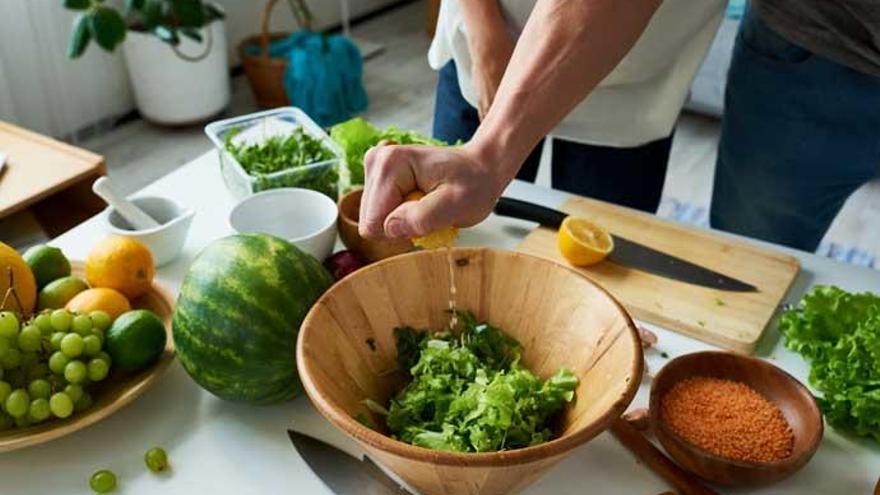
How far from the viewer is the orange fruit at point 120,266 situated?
36.4 inches

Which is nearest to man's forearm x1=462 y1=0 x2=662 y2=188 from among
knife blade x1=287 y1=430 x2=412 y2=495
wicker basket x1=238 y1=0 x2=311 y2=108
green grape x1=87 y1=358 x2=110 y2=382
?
knife blade x1=287 y1=430 x2=412 y2=495

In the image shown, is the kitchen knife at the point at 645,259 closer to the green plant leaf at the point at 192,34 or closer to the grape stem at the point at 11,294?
the grape stem at the point at 11,294

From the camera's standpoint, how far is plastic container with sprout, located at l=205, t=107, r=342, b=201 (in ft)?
3.66

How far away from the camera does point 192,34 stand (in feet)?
8.98

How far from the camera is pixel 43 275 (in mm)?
937

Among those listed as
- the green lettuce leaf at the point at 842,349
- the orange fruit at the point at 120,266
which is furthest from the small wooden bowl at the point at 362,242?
the green lettuce leaf at the point at 842,349

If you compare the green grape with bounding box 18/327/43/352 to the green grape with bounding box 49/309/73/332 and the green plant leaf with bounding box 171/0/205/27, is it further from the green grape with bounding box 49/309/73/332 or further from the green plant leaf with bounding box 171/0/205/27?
the green plant leaf with bounding box 171/0/205/27

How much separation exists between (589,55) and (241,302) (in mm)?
467

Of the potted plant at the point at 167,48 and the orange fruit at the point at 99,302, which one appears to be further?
the potted plant at the point at 167,48

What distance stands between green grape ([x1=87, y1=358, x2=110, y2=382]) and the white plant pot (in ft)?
7.32

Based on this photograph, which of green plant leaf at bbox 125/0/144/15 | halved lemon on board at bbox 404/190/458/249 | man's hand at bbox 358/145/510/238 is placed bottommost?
green plant leaf at bbox 125/0/144/15

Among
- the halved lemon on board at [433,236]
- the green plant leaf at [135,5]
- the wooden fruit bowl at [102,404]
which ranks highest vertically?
the halved lemon on board at [433,236]

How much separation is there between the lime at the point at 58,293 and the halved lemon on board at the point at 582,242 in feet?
1.89

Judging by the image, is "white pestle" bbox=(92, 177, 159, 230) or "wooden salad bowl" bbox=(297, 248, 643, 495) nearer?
"wooden salad bowl" bbox=(297, 248, 643, 495)
